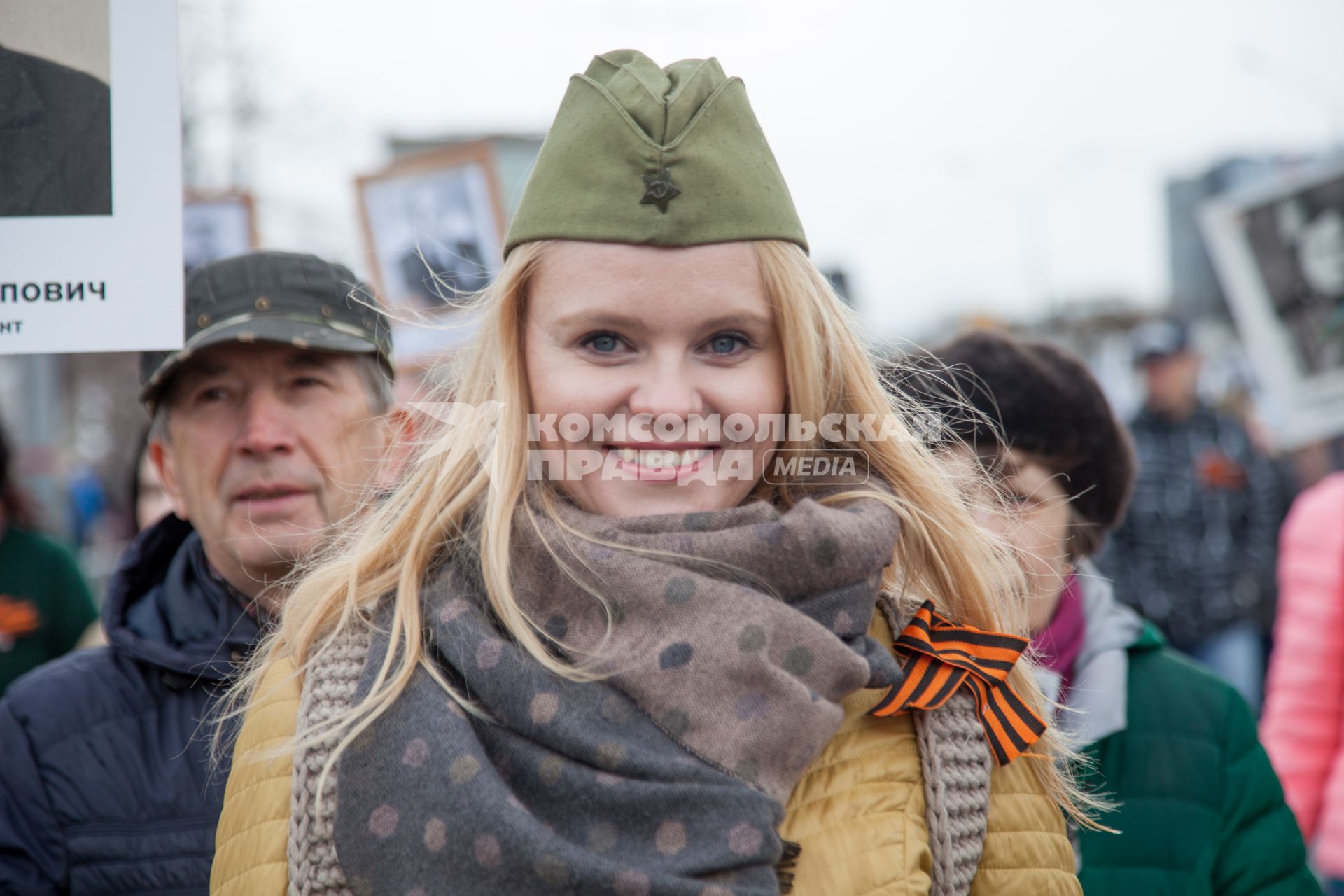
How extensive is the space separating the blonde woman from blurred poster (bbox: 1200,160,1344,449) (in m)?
3.51

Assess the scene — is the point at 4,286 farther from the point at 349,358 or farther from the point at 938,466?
the point at 938,466

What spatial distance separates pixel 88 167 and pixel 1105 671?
2.15 meters

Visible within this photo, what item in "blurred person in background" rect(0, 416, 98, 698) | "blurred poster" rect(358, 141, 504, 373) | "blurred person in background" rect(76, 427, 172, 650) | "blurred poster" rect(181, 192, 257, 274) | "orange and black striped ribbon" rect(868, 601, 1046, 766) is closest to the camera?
"orange and black striped ribbon" rect(868, 601, 1046, 766)

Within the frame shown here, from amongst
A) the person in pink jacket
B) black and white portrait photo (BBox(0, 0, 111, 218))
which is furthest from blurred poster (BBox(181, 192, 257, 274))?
the person in pink jacket

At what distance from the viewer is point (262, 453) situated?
2.43m

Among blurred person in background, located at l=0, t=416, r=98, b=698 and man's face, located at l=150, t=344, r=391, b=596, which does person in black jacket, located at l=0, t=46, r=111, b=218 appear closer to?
man's face, located at l=150, t=344, r=391, b=596

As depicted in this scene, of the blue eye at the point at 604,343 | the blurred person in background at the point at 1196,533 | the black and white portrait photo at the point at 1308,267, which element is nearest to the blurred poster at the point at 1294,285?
the black and white portrait photo at the point at 1308,267

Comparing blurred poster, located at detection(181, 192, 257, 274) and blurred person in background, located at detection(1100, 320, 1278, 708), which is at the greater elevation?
blurred poster, located at detection(181, 192, 257, 274)

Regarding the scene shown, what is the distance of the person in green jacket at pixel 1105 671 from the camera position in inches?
95.4

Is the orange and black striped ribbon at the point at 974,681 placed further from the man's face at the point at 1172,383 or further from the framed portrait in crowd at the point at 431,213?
the man's face at the point at 1172,383

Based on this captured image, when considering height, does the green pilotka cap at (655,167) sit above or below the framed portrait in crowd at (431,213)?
below

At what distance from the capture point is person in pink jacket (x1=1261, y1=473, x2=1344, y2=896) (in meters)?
3.60

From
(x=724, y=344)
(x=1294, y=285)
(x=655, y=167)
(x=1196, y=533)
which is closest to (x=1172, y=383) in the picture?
(x=1196, y=533)

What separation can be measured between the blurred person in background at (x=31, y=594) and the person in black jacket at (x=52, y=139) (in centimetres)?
253
